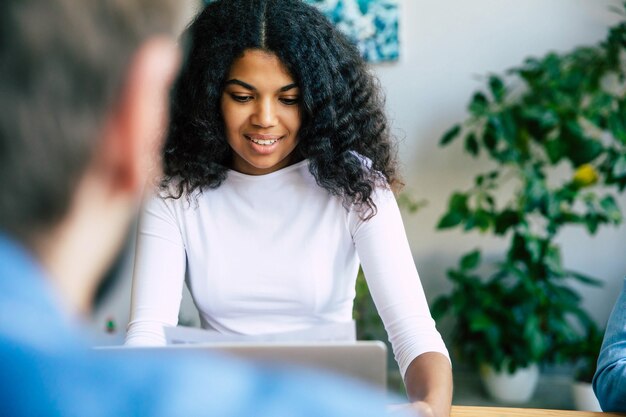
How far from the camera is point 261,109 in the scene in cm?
130

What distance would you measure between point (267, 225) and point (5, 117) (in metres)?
1.09

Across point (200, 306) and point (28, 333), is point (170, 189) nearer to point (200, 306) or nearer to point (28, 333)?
point (200, 306)

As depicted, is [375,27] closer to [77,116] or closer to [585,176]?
[585,176]

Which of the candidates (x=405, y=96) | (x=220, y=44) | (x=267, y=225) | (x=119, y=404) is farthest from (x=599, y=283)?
(x=119, y=404)

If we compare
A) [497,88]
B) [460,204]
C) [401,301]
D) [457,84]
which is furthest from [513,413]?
[457,84]

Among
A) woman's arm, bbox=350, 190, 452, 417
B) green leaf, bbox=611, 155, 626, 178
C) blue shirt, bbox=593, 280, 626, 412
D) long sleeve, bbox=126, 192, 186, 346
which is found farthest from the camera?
green leaf, bbox=611, 155, 626, 178

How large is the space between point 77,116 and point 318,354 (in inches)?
13.5

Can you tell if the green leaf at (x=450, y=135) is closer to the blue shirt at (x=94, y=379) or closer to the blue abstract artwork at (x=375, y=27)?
the blue abstract artwork at (x=375, y=27)

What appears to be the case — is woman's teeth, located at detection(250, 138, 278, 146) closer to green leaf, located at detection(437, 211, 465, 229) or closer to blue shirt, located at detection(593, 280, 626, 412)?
blue shirt, located at detection(593, 280, 626, 412)

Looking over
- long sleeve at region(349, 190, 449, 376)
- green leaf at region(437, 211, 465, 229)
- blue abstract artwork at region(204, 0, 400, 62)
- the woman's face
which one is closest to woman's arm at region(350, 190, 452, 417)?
long sleeve at region(349, 190, 449, 376)

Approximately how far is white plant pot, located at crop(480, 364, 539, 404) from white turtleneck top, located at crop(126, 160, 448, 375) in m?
1.68

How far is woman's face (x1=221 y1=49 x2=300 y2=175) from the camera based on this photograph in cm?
130

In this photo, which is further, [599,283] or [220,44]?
[599,283]

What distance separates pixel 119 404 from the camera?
1.18 ft
